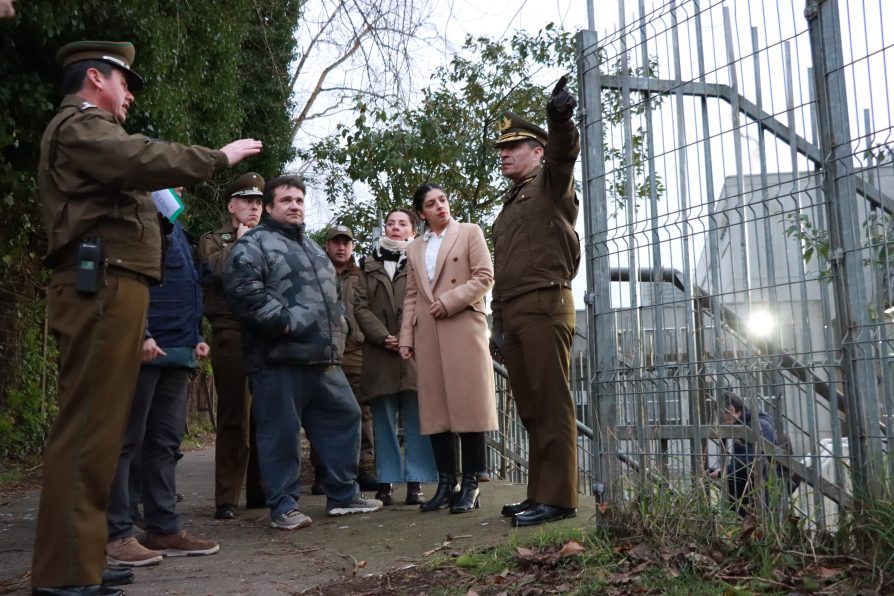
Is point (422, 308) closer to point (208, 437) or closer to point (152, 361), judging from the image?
point (152, 361)

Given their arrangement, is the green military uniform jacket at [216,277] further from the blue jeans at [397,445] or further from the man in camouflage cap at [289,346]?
the blue jeans at [397,445]

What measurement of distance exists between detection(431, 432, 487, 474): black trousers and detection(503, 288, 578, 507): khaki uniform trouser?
2.17 ft

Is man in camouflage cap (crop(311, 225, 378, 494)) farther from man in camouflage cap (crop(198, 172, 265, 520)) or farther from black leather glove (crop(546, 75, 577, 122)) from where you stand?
black leather glove (crop(546, 75, 577, 122))

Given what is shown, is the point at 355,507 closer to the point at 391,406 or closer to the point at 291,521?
the point at 291,521

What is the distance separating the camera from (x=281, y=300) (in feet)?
18.8

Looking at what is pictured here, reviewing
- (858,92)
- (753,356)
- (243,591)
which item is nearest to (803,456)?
(753,356)

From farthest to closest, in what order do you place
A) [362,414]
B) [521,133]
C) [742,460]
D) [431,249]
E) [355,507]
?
1. [362,414]
2. [431,249]
3. [355,507]
4. [521,133]
5. [742,460]

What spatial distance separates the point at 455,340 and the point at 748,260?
2.40 metres

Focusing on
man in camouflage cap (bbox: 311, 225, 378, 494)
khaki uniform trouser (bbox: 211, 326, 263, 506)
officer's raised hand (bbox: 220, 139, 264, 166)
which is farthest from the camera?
man in camouflage cap (bbox: 311, 225, 378, 494)

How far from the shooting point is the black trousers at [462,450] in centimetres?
585

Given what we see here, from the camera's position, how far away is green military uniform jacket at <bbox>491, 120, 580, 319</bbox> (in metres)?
5.17

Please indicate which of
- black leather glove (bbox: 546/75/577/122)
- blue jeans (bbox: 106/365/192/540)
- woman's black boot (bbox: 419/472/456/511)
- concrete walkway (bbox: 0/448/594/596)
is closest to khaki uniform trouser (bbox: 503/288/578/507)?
concrete walkway (bbox: 0/448/594/596)

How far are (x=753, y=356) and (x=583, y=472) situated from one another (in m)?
3.20

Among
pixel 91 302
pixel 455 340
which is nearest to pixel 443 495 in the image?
pixel 455 340
